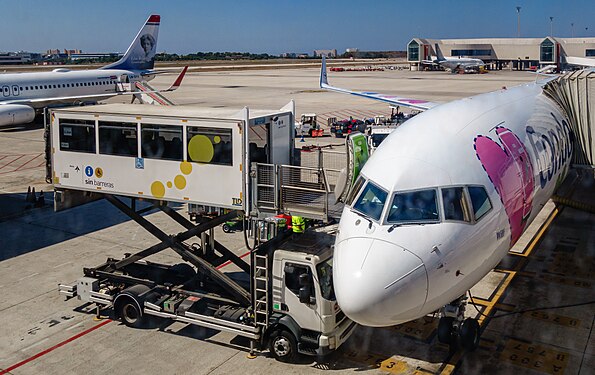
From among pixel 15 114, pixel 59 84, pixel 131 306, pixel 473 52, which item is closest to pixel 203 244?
pixel 131 306

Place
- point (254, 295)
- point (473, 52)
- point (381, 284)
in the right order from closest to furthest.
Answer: point (381, 284), point (254, 295), point (473, 52)

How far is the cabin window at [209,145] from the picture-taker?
13.7 meters

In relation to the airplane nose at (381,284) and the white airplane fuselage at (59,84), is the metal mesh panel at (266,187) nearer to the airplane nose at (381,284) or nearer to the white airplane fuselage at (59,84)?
the airplane nose at (381,284)

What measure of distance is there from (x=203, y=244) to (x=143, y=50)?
2278 inches

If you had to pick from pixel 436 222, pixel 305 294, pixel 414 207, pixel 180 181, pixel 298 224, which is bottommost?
pixel 305 294

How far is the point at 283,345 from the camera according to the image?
13062mm

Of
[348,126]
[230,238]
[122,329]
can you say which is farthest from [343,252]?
[348,126]

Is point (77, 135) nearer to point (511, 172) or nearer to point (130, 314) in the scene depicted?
point (130, 314)

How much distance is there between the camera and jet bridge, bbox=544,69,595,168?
65.8 ft

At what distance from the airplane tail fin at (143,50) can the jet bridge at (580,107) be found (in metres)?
55.6

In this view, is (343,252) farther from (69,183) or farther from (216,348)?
(69,183)

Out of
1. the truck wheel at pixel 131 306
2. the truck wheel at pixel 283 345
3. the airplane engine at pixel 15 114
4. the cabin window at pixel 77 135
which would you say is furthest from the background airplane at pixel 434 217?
the airplane engine at pixel 15 114

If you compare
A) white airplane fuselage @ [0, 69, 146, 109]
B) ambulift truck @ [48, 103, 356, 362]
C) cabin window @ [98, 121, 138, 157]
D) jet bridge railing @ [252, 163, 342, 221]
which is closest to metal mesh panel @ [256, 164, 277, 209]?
jet bridge railing @ [252, 163, 342, 221]

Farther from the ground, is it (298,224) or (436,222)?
(436,222)
